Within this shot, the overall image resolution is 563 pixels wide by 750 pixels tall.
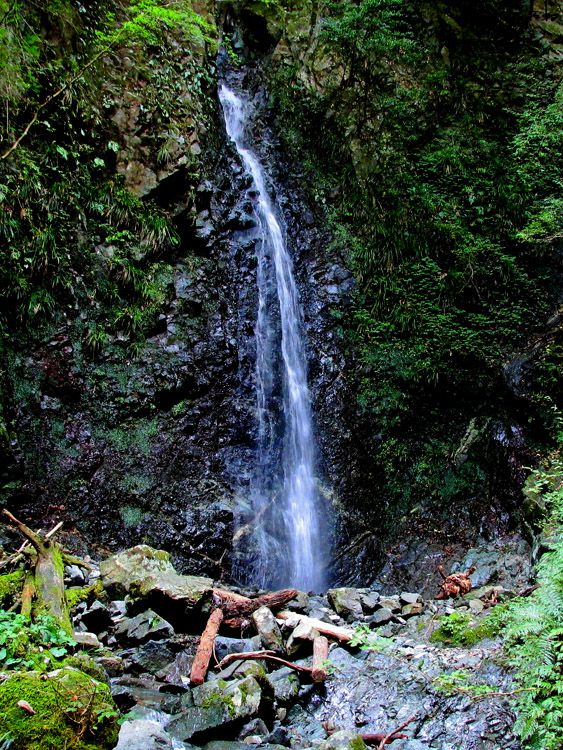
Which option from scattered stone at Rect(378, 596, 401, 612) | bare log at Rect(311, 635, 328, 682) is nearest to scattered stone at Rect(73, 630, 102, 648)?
bare log at Rect(311, 635, 328, 682)

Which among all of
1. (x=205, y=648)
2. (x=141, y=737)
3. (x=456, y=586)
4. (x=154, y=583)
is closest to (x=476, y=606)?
(x=456, y=586)

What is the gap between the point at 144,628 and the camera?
4.62m

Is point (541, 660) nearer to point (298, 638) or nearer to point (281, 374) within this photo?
point (298, 638)

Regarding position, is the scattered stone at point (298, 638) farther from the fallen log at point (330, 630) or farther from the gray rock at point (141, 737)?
the gray rock at point (141, 737)

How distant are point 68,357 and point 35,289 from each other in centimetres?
105

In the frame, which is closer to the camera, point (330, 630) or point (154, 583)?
point (330, 630)

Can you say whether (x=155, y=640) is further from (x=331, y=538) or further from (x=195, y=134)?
(x=195, y=134)

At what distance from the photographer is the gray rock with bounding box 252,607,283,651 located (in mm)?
4582

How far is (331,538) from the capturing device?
8586 millimetres

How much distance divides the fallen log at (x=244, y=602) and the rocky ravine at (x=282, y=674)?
6.9 inches

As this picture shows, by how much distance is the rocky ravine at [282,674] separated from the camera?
3369 millimetres

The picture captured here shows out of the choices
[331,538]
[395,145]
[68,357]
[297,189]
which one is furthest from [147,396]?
[395,145]

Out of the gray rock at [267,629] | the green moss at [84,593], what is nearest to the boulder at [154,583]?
the green moss at [84,593]

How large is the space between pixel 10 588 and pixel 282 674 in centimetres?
226
